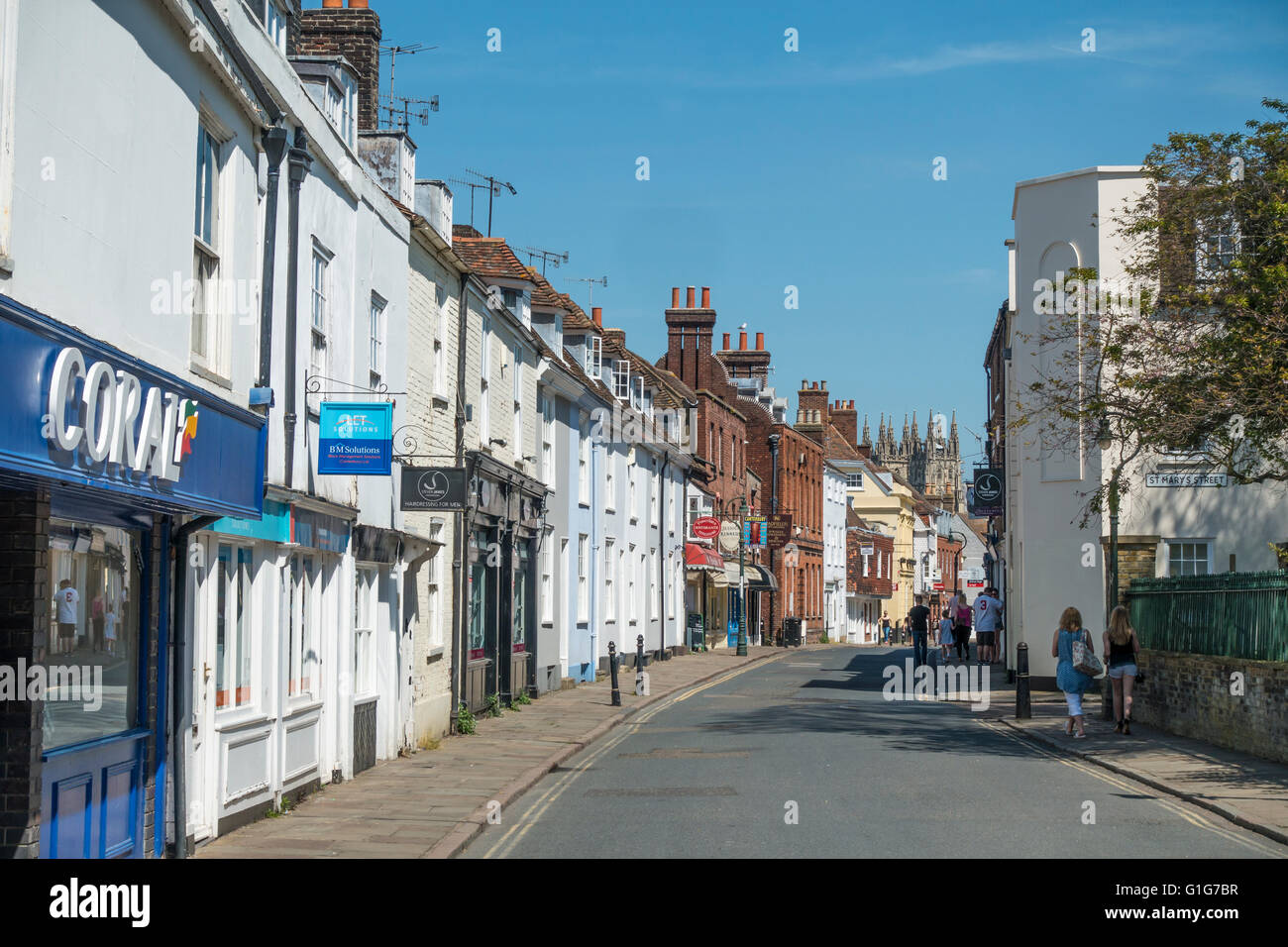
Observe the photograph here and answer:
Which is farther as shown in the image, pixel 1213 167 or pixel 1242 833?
pixel 1213 167

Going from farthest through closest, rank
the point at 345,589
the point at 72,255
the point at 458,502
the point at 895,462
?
the point at 895,462
the point at 458,502
the point at 345,589
the point at 72,255

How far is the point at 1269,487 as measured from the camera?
2608cm

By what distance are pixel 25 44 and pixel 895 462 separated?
155 meters

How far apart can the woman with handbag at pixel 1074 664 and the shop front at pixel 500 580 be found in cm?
846

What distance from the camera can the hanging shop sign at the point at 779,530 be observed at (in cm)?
5866

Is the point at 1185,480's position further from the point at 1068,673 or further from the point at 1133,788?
the point at 1133,788

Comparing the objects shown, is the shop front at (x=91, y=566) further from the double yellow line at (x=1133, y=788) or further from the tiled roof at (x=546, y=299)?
the tiled roof at (x=546, y=299)

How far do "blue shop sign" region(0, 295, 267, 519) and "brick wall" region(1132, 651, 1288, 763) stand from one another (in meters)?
11.5

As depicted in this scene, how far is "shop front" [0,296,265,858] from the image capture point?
6917 mm

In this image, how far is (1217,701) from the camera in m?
17.7

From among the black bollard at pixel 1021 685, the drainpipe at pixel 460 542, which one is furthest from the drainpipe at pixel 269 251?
the black bollard at pixel 1021 685
